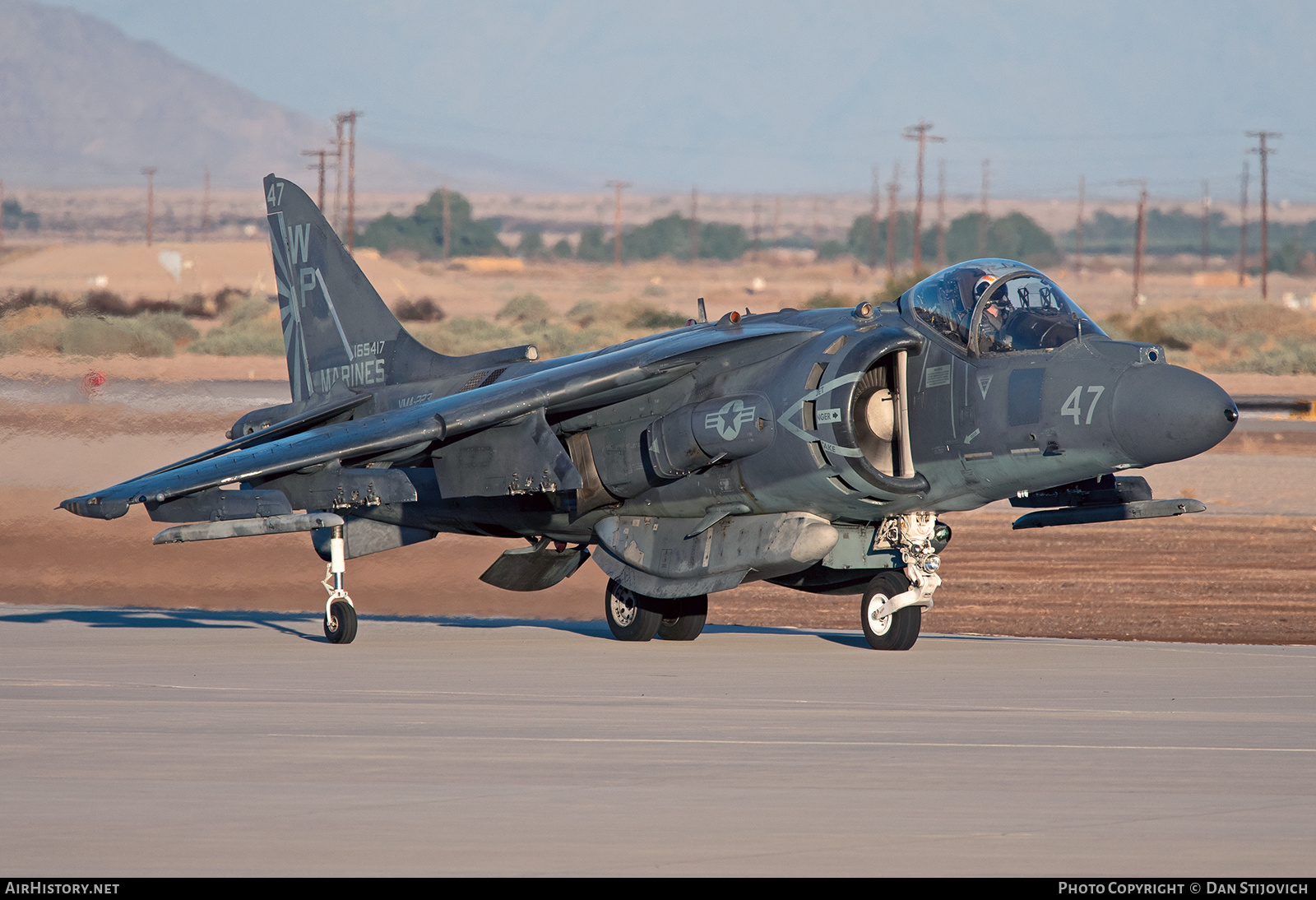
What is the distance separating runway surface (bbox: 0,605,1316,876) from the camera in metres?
7.62

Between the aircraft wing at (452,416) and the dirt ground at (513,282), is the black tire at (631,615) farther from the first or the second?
the dirt ground at (513,282)

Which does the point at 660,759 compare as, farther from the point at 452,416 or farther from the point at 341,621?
the point at 341,621

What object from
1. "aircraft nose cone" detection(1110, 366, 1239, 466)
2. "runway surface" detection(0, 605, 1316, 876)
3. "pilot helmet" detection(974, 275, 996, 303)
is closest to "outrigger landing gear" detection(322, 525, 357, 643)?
"runway surface" detection(0, 605, 1316, 876)

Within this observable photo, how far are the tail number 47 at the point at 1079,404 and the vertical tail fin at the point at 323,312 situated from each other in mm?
7703

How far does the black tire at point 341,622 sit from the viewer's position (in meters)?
17.2

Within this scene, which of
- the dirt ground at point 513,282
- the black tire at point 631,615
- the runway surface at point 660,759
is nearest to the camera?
the runway surface at point 660,759

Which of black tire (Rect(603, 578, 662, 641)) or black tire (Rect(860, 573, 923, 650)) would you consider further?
black tire (Rect(603, 578, 662, 641))

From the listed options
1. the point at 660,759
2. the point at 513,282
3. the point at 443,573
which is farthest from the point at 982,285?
the point at 513,282

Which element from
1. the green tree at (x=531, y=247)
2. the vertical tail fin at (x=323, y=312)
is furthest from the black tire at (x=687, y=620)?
the green tree at (x=531, y=247)

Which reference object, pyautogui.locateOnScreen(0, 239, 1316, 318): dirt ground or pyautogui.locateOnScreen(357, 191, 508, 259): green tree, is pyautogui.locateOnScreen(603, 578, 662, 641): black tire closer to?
A: pyautogui.locateOnScreen(0, 239, 1316, 318): dirt ground

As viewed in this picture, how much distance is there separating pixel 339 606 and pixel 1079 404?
7.03 meters

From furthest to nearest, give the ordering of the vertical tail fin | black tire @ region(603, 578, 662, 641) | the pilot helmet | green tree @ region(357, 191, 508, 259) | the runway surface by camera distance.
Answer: green tree @ region(357, 191, 508, 259) → the vertical tail fin → black tire @ region(603, 578, 662, 641) → the pilot helmet → the runway surface

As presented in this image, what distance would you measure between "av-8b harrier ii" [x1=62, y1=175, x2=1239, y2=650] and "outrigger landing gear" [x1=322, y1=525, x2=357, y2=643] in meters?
0.02

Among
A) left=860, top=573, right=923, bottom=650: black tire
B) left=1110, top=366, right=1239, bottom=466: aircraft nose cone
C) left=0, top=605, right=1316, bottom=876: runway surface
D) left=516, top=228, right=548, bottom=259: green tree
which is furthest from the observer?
left=516, top=228, right=548, bottom=259: green tree
